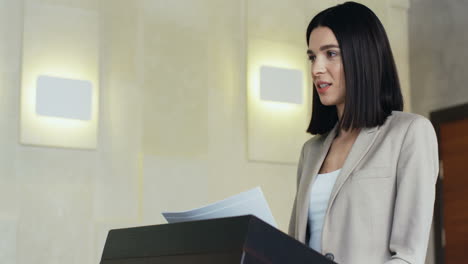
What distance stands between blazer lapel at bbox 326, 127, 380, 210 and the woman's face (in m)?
0.13

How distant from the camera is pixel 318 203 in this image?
234cm

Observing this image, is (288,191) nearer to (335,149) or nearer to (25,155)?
(25,155)

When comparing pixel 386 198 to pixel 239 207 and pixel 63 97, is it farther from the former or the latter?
pixel 63 97

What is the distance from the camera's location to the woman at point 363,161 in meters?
2.16

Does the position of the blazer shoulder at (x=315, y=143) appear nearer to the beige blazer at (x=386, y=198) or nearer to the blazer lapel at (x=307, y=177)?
the blazer lapel at (x=307, y=177)

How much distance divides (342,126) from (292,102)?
3.62 m

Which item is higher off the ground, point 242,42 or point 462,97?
point 242,42

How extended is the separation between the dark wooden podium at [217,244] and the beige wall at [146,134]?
3249mm

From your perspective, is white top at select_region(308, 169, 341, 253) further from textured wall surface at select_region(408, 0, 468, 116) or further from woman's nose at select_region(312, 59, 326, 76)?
textured wall surface at select_region(408, 0, 468, 116)

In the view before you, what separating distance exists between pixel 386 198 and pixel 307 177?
0.33m

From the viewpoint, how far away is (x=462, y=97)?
19.9 feet

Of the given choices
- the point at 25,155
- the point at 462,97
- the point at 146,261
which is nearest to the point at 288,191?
the point at 462,97

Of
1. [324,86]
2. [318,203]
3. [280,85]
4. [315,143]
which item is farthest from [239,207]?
[280,85]

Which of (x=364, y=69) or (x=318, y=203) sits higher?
(x=364, y=69)
